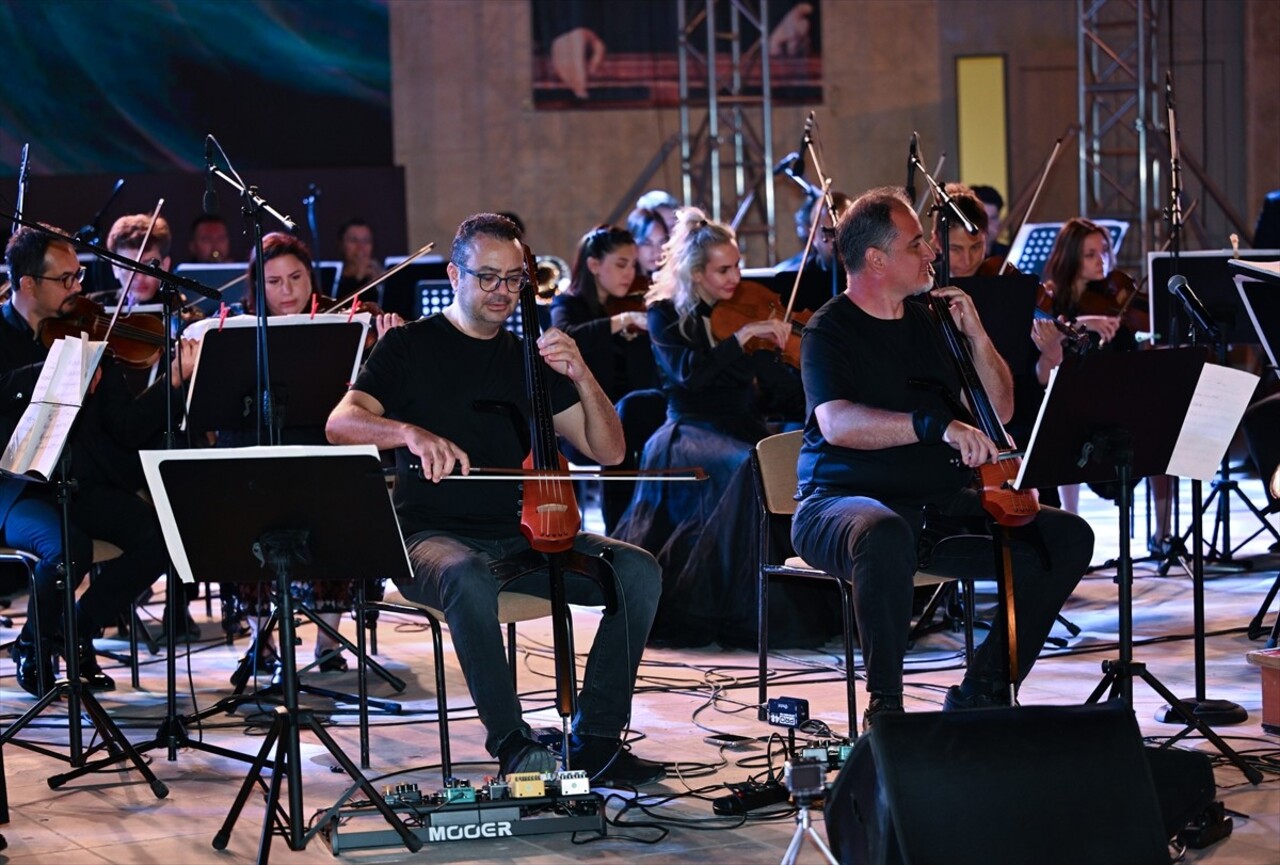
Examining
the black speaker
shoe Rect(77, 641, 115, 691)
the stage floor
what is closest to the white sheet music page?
the stage floor

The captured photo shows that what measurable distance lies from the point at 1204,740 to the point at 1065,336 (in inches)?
81.0

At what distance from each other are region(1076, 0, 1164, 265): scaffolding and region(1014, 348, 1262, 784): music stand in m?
6.73

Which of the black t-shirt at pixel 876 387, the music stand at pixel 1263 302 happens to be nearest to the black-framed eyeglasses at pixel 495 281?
the black t-shirt at pixel 876 387

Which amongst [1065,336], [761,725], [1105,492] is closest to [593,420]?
[761,725]

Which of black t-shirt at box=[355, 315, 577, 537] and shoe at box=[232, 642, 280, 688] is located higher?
black t-shirt at box=[355, 315, 577, 537]

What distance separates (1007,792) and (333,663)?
2867 mm

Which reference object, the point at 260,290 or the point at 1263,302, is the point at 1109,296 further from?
the point at 260,290

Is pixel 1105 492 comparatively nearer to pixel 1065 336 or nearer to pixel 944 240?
pixel 1065 336

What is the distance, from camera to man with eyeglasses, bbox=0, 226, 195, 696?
4.73 metres

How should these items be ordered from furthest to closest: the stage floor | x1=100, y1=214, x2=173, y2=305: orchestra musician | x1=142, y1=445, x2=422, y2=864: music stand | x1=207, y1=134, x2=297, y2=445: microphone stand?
1. x1=100, y1=214, x2=173, y2=305: orchestra musician
2. x1=207, y1=134, x2=297, y2=445: microphone stand
3. the stage floor
4. x1=142, y1=445, x2=422, y2=864: music stand

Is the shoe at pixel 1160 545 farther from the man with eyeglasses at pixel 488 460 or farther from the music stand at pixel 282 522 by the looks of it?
the music stand at pixel 282 522

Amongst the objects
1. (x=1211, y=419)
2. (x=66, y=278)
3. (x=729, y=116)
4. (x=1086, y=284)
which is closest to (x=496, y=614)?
(x=1211, y=419)

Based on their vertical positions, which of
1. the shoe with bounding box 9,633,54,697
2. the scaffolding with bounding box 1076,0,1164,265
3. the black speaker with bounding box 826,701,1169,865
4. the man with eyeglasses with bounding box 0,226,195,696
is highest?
the scaffolding with bounding box 1076,0,1164,265

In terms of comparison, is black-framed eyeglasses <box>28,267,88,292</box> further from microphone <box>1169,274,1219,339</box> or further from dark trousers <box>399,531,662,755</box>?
microphone <box>1169,274,1219,339</box>
